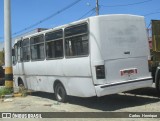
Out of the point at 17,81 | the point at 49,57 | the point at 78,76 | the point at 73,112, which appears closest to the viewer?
the point at 73,112

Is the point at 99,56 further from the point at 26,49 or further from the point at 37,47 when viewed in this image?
the point at 26,49

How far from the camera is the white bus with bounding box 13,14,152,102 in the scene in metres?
12.2

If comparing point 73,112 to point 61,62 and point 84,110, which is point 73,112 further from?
point 61,62

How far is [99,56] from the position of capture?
12078 millimetres

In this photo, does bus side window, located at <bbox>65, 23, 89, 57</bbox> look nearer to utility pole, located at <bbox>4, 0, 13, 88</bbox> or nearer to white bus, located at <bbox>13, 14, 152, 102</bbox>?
white bus, located at <bbox>13, 14, 152, 102</bbox>

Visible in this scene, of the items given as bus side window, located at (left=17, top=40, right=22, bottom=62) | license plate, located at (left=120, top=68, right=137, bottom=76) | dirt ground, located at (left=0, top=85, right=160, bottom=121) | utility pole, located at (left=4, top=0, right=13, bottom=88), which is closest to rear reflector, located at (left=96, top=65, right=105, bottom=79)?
license plate, located at (left=120, top=68, right=137, bottom=76)

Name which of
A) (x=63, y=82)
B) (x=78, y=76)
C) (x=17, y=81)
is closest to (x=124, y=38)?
(x=78, y=76)

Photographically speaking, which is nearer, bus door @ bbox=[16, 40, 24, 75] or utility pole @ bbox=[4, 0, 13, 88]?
bus door @ bbox=[16, 40, 24, 75]

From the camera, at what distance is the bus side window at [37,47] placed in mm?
15698

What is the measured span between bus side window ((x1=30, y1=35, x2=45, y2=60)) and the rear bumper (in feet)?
14.0

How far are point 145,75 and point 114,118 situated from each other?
9.55ft

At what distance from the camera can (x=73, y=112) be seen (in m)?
12.1

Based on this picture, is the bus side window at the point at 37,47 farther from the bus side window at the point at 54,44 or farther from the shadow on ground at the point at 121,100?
the shadow on ground at the point at 121,100

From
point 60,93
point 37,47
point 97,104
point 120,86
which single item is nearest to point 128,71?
point 120,86
